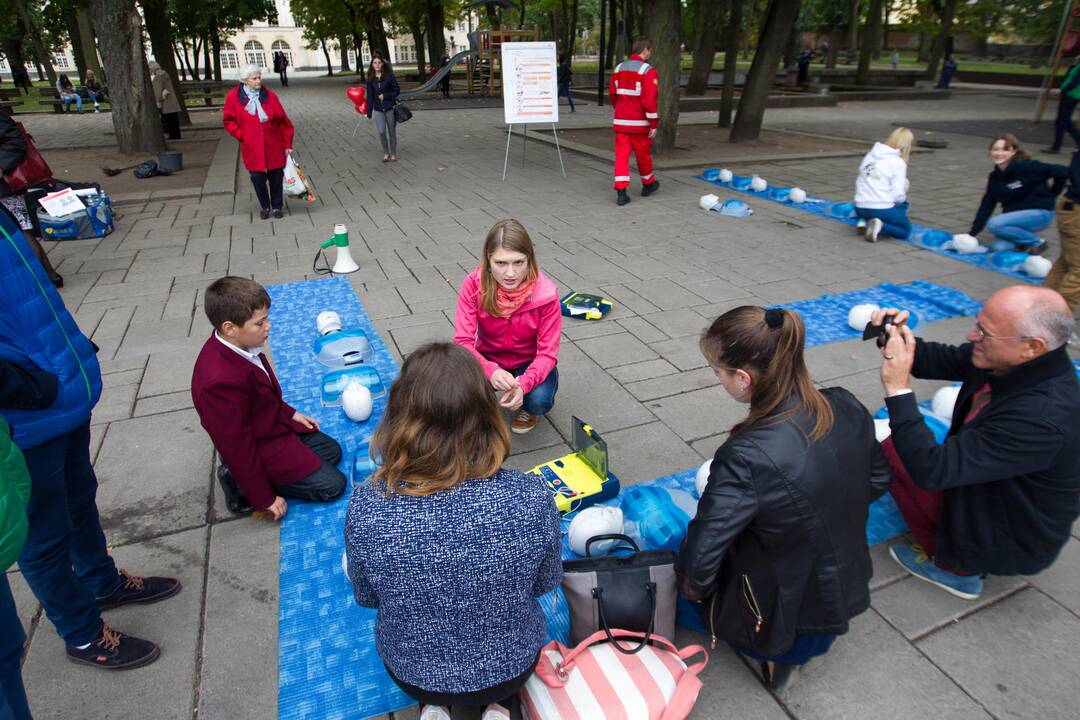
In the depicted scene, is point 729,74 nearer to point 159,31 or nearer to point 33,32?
point 159,31

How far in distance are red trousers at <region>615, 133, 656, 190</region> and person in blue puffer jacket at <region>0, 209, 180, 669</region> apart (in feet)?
22.5

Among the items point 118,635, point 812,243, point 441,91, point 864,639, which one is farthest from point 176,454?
point 441,91

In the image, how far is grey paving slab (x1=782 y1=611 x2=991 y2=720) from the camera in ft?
6.54

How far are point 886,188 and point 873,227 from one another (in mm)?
403

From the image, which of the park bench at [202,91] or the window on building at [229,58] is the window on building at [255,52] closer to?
the window on building at [229,58]

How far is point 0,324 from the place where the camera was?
173 centimetres

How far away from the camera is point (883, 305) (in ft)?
16.9

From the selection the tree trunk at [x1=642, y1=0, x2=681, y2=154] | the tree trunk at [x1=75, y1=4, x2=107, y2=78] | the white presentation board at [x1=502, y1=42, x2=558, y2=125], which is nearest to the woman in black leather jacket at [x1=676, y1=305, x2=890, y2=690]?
the white presentation board at [x1=502, y1=42, x2=558, y2=125]

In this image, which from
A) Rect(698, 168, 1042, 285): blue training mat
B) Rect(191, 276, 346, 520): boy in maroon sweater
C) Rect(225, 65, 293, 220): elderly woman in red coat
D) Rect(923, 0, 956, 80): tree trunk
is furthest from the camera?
Rect(923, 0, 956, 80): tree trunk

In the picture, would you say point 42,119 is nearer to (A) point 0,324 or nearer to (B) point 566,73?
(B) point 566,73

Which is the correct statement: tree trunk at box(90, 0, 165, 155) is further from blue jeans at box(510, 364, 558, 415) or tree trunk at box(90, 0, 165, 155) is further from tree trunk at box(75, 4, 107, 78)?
blue jeans at box(510, 364, 558, 415)


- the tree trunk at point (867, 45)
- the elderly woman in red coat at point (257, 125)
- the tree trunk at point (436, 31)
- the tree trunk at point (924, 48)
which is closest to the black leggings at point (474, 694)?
the elderly woman in red coat at point (257, 125)

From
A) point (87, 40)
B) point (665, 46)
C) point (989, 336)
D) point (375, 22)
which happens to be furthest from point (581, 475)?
point (375, 22)

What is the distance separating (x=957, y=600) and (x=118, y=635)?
3.02m
